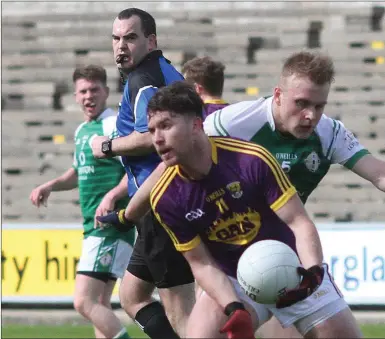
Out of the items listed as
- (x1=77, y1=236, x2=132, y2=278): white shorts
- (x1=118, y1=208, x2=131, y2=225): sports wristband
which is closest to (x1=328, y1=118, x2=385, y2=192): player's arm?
(x1=118, y1=208, x2=131, y2=225): sports wristband

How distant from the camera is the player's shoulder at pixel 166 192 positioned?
16.2ft

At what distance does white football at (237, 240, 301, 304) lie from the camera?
4648 mm

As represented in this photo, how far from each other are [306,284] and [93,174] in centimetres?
416

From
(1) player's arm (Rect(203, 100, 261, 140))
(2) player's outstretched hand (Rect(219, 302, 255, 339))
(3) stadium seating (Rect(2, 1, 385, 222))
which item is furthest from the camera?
(3) stadium seating (Rect(2, 1, 385, 222))

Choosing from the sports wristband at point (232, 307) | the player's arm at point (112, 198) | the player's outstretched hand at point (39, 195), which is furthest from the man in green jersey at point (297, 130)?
the player's outstretched hand at point (39, 195)

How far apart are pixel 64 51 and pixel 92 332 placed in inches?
276

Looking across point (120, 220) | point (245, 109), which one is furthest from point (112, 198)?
point (245, 109)

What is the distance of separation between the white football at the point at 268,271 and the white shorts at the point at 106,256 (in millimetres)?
3574

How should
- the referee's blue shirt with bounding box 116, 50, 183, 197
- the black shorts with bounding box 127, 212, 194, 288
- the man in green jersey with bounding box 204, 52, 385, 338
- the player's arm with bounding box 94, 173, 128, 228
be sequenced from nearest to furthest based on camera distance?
1. the man in green jersey with bounding box 204, 52, 385, 338
2. the referee's blue shirt with bounding box 116, 50, 183, 197
3. the black shorts with bounding box 127, 212, 194, 288
4. the player's arm with bounding box 94, 173, 128, 228

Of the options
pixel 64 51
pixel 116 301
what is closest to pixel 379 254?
pixel 116 301

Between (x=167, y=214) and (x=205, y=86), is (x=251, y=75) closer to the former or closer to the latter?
(x=205, y=86)

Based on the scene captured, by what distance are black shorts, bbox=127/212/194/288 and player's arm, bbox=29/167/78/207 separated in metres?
2.46

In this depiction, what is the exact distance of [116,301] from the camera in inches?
444

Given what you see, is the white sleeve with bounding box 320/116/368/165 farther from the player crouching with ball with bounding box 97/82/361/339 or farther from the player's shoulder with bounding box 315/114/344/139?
the player crouching with ball with bounding box 97/82/361/339
